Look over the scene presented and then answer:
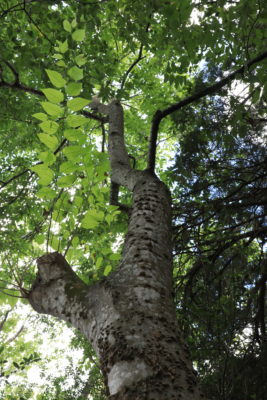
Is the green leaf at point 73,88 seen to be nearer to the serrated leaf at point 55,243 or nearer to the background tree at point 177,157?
the background tree at point 177,157

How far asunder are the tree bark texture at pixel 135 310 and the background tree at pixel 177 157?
237 mm

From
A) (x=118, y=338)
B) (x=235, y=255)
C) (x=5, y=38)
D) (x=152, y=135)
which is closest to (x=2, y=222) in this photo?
(x=5, y=38)

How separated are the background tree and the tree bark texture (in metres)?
0.24

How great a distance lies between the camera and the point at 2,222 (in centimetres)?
414

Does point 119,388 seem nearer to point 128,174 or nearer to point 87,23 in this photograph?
point 128,174

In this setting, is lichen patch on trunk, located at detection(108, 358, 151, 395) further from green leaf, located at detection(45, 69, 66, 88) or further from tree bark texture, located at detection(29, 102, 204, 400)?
green leaf, located at detection(45, 69, 66, 88)

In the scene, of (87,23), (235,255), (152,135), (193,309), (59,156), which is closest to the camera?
(59,156)

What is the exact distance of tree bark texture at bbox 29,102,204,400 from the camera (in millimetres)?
909

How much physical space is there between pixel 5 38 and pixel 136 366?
3.97m

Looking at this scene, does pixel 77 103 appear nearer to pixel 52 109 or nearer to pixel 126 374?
pixel 52 109

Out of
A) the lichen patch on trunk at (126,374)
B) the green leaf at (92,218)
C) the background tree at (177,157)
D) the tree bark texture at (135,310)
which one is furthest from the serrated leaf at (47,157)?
the lichen patch on trunk at (126,374)

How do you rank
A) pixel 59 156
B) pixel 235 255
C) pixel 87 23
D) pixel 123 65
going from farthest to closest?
pixel 123 65
pixel 235 255
pixel 87 23
pixel 59 156

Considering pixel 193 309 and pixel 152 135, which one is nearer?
pixel 152 135

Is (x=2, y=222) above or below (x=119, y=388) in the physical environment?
above
